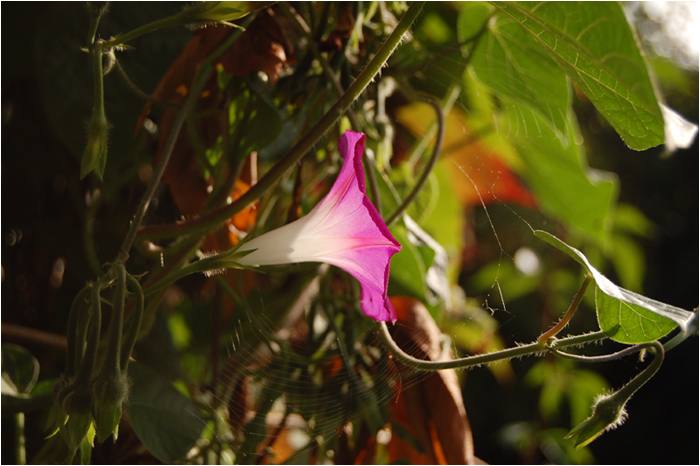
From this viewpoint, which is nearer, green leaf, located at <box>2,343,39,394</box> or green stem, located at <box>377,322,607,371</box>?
green stem, located at <box>377,322,607,371</box>

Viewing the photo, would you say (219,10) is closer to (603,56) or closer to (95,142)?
(95,142)

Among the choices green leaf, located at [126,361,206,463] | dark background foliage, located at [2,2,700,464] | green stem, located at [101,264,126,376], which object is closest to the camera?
green stem, located at [101,264,126,376]

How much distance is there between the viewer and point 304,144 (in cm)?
30

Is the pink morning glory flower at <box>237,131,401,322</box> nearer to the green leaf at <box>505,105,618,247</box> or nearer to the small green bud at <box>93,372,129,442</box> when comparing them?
the small green bud at <box>93,372,129,442</box>

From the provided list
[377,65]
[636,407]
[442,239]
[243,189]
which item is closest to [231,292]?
[243,189]

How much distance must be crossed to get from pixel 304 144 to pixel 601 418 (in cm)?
23

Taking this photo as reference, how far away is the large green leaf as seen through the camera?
470 mm

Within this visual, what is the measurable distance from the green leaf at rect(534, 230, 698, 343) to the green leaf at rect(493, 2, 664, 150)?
8 cm

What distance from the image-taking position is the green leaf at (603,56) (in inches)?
11.4

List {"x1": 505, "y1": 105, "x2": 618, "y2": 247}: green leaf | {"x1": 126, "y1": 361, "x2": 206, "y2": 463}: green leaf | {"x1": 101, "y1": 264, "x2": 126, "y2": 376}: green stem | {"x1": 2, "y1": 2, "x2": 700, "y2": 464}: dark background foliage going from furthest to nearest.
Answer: {"x1": 505, "y1": 105, "x2": 618, "y2": 247}: green leaf
{"x1": 2, "y1": 2, "x2": 700, "y2": 464}: dark background foliage
{"x1": 126, "y1": 361, "x2": 206, "y2": 463}: green leaf
{"x1": 101, "y1": 264, "x2": 126, "y2": 376}: green stem

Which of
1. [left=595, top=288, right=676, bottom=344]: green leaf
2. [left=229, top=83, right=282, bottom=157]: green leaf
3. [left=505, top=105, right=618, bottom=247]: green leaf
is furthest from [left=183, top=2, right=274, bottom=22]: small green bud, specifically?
[left=505, top=105, right=618, bottom=247]: green leaf

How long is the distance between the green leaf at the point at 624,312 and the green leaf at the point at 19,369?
43cm

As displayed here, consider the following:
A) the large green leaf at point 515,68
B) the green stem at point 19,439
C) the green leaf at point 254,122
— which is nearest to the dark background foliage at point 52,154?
the green stem at point 19,439

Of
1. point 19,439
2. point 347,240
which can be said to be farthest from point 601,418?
point 19,439
